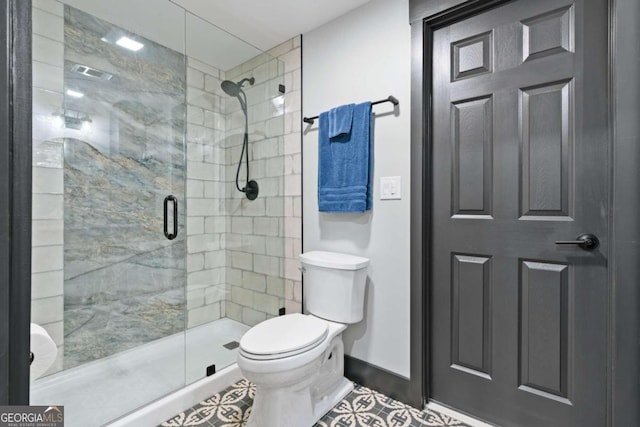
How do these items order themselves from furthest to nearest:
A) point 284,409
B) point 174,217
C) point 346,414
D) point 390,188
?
point 174,217 < point 390,188 < point 346,414 < point 284,409

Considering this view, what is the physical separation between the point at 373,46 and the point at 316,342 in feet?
5.41

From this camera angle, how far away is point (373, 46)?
1733 mm

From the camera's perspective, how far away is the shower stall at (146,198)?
1553 mm

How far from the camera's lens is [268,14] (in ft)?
6.14

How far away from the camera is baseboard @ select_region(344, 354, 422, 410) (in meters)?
1.60

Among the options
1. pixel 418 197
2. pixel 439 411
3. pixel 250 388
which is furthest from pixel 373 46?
pixel 250 388

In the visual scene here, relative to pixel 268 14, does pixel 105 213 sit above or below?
below

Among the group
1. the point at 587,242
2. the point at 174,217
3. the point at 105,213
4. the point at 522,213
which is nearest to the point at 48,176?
the point at 105,213

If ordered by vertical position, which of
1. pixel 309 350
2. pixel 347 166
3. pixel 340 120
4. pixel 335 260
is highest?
pixel 340 120

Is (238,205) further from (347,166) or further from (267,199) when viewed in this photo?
(347,166)

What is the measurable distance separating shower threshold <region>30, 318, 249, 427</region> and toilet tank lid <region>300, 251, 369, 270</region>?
851mm

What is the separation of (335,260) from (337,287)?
0.15 meters

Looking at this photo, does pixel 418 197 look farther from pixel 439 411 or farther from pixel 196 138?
pixel 196 138

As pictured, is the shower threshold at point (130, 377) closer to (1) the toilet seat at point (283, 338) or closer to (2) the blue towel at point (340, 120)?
(1) the toilet seat at point (283, 338)
